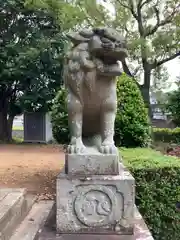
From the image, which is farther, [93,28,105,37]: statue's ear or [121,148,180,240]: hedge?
[121,148,180,240]: hedge

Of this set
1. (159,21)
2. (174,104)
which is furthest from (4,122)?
(159,21)

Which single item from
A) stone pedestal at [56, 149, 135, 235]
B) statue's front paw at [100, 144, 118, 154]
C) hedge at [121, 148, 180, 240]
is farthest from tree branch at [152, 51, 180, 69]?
stone pedestal at [56, 149, 135, 235]

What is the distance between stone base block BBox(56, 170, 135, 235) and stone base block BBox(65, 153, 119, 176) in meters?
0.07

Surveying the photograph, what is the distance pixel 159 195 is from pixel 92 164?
1.54 m

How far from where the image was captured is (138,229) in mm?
2336

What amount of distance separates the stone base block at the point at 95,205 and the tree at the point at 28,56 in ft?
31.2

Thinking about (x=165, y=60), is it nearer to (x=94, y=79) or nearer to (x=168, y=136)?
(x=168, y=136)

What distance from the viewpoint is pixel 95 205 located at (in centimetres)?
228

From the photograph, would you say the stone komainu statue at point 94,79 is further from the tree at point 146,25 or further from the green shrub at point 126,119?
the tree at point 146,25

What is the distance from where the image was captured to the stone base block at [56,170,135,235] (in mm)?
2260

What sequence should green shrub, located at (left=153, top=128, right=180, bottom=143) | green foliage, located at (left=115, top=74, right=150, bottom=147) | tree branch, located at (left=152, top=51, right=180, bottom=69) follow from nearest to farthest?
green foliage, located at (left=115, top=74, right=150, bottom=147), green shrub, located at (left=153, top=128, right=180, bottom=143), tree branch, located at (left=152, top=51, right=180, bottom=69)

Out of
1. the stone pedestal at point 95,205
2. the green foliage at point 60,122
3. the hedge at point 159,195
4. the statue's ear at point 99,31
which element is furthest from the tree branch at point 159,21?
Result: the stone pedestal at point 95,205

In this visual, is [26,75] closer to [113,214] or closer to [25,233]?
[25,233]

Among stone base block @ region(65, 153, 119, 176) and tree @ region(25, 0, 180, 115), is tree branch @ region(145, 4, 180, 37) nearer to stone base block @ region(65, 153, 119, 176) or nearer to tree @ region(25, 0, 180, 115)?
tree @ region(25, 0, 180, 115)
